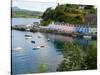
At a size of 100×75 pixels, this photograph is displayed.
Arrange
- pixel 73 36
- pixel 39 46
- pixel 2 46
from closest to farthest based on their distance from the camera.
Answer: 1. pixel 2 46
2. pixel 39 46
3. pixel 73 36

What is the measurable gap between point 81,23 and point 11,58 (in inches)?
36.4

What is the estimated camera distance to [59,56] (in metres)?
2.33

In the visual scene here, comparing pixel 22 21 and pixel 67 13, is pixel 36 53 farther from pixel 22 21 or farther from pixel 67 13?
pixel 67 13

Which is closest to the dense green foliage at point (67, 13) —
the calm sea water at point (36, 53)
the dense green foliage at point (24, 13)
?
the dense green foliage at point (24, 13)

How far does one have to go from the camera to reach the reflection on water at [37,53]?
2158 millimetres

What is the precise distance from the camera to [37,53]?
2.25 meters

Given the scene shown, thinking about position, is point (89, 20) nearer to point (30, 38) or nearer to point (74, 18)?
point (74, 18)

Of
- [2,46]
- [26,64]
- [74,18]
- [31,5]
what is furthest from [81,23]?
[2,46]

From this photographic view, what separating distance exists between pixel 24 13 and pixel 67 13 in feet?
1.70

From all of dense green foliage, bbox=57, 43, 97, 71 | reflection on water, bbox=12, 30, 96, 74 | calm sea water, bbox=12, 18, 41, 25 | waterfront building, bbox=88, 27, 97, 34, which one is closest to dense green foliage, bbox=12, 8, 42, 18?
calm sea water, bbox=12, 18, 41, 25

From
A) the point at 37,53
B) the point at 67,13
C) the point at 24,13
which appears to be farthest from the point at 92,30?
the point at 24,13

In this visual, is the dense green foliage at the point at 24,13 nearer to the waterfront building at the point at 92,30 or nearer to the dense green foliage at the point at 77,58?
the dense green foliage at the point at 77,58

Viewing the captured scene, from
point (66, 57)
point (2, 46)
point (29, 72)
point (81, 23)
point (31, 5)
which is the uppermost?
point (31, 5)

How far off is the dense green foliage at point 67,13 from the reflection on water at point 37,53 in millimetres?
188
